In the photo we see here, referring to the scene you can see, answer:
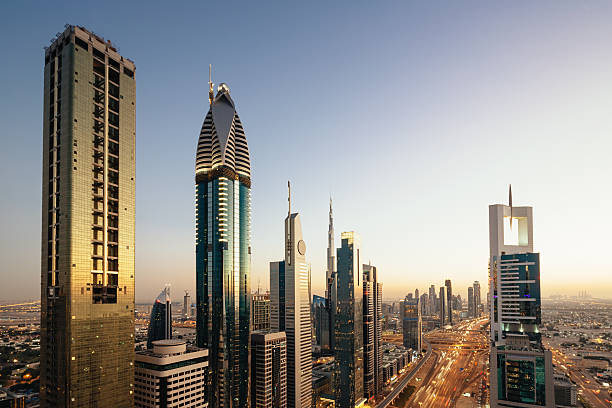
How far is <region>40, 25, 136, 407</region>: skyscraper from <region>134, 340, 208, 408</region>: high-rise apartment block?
1612cm

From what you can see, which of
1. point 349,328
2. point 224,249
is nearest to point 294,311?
point 349,328

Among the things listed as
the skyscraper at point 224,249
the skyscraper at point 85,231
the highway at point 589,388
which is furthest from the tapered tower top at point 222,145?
the highway at point 589,388

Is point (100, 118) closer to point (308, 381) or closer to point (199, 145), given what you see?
point (199, 145)

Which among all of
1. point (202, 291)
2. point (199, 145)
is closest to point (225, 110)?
point (199, 145)

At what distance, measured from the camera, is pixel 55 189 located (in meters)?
72.2

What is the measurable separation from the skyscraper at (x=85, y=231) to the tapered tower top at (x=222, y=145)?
61.1 m

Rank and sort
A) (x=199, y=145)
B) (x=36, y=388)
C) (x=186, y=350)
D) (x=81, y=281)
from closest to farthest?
(x=81, y=281) < (x=186, y=350) < (x=36, y=388) < (x=199, y=145)

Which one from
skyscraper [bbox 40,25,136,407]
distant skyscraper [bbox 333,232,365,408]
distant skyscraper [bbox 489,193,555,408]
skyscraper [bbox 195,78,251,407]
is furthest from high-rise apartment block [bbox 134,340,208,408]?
distant skyscraper [bbox 333,232,365,408]

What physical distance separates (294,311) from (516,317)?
77.8 m

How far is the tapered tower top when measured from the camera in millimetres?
141625

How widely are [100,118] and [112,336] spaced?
39.7m

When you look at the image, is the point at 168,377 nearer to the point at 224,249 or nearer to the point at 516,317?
the point at 224,249

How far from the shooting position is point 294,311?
520ft

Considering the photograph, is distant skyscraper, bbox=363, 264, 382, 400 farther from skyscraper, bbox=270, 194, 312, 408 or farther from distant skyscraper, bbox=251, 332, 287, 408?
distant skyscraper, bbox=251, 332, 287, 408
